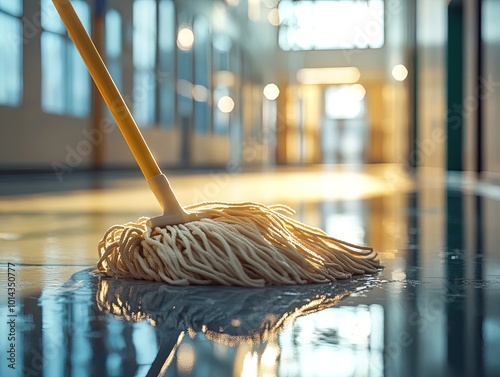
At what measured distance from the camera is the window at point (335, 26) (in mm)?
26469

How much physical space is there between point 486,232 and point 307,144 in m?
28.6

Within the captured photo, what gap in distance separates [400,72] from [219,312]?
18182 millimetres

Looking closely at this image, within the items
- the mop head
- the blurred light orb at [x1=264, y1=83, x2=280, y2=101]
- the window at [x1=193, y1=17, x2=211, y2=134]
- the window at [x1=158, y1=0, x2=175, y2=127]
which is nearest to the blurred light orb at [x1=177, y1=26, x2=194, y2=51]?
the window at [x1=193, y1=17, x2=211, y2=134]

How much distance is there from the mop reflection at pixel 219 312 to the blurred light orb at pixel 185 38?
16.1 m

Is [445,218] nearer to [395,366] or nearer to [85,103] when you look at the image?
[395,366]

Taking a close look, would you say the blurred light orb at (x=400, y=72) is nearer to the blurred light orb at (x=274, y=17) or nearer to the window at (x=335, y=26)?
the window at (x=335, y=26)

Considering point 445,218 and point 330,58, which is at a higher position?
point 330,58

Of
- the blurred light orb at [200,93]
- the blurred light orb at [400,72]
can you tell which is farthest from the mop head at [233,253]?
the blurred light orb at [200,93]

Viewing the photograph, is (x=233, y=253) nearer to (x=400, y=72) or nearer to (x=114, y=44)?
(x=114, y=44)

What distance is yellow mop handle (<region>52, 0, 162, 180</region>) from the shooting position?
1.66 m

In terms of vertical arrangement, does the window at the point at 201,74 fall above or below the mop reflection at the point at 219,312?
above

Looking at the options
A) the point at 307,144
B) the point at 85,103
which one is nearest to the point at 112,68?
the point at 85,103

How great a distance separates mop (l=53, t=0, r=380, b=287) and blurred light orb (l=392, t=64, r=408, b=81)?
16.4 m

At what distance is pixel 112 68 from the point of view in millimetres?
13453
